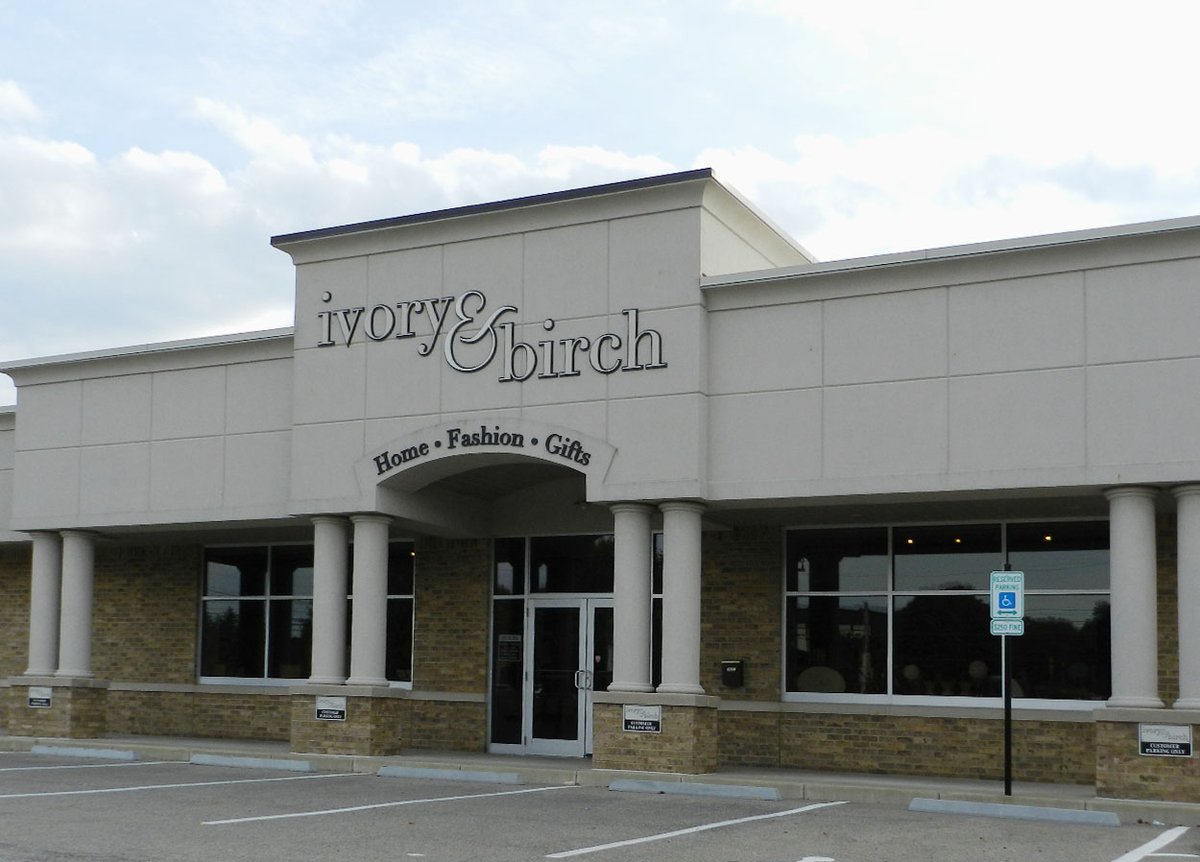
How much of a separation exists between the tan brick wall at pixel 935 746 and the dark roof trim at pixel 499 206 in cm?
736

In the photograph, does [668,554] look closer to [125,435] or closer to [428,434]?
[428,434]

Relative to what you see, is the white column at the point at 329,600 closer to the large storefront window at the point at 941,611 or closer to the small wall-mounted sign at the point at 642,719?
the small wall-mounted sign at the point at 642,719

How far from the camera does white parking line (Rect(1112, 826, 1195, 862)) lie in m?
12.3

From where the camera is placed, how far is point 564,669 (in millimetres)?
22328

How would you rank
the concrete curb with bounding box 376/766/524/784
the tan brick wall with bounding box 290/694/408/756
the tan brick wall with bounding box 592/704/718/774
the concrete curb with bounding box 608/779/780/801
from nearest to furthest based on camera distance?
the concrete curb with bounding box 608/779/780/801, the tan brick wall with bounding box 592/704/718/774, the concrete curb with bounding box 376/766/524/784, the tan brick wall with bounding box 290/694/408/756

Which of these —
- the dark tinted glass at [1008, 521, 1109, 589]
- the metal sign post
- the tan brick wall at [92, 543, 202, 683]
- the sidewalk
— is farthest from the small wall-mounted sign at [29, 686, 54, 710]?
the metal sign post

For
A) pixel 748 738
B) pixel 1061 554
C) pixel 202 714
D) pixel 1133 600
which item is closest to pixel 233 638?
pixel 202 714

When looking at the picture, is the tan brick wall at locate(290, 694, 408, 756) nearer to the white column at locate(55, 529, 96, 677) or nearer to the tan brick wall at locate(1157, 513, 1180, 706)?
the white column at locate(55, 529, 96, 677)

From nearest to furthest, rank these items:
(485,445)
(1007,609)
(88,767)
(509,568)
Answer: (1007,609), (485,445), (88,767), (509,568)

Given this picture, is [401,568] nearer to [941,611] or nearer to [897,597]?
[897,597]

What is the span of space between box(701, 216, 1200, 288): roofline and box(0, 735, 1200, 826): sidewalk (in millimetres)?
5999

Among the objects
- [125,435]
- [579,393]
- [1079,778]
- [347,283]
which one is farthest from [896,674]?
[125,435]

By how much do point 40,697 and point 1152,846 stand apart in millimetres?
16865

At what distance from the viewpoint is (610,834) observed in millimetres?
13344
